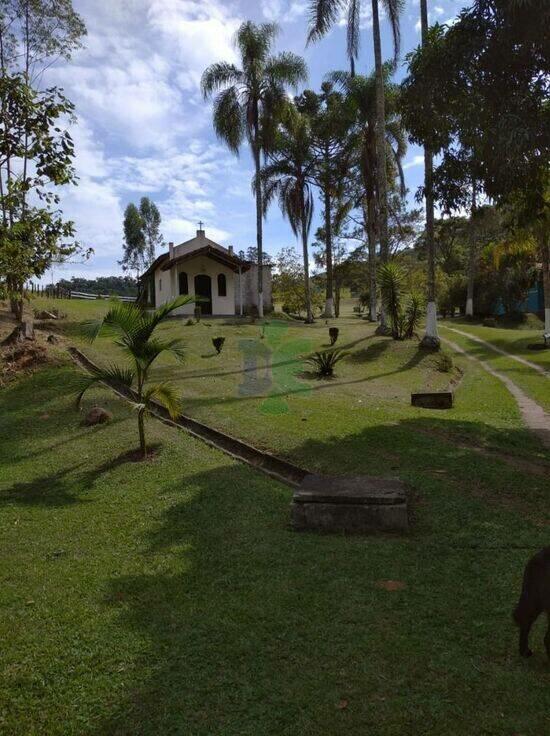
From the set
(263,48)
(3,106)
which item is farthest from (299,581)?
(263,48)

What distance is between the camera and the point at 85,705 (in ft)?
10.0

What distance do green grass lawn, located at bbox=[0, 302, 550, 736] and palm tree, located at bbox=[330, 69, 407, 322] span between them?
815 inches

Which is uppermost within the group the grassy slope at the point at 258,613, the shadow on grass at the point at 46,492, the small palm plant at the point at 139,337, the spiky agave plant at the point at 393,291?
the spiky agave plant at the point at 393,291

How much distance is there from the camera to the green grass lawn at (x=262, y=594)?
117 inches

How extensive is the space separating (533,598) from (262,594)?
1871 mm

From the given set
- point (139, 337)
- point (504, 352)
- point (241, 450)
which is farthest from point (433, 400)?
point (504, 352)

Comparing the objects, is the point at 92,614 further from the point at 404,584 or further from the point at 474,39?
the point at 474,39

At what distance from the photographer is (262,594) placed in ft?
13.7

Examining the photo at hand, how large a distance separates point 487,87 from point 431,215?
9622 millimetres

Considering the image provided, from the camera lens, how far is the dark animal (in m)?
3.14

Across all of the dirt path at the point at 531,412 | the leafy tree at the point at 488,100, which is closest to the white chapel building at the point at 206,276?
the dirt path at the point at 531,412

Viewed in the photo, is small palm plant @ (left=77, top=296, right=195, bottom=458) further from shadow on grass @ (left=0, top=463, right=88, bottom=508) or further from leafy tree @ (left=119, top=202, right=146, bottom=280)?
leafy tree @ (left=119, top=202, right=146, bottom=280)

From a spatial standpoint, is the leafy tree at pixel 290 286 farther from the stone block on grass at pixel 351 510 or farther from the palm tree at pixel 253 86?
the stone block on grass at pixel 351 510

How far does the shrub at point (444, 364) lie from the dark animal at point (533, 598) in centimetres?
→ 1438
